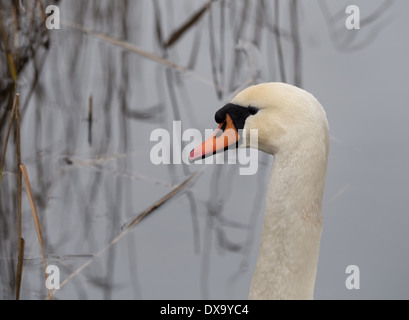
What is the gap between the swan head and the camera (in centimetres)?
134

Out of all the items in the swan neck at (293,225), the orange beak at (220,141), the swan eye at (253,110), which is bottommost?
the swan neck at (293,225)

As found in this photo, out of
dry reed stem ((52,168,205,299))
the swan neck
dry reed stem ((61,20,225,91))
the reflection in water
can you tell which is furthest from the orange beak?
dry reed stem ((61,20,225,91))

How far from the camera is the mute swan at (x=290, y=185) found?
1350 mm

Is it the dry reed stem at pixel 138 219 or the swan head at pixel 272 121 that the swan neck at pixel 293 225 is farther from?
the dry reed stem at pixel 138 219

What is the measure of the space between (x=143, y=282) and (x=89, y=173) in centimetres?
54

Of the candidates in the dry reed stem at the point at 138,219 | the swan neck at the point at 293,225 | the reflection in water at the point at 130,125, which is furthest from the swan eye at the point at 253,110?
the dry reed stem at the point at 138,219

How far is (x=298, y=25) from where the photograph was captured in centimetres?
299

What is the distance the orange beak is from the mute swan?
6 cm

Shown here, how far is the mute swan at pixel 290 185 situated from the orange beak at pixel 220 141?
2.5 inches

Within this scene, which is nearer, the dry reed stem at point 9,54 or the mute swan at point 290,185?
the mute swan at point 290,185

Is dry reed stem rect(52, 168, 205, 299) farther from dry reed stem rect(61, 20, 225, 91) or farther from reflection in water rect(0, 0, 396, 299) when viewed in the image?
dry reed stem rect(61, 20, 225, 91)

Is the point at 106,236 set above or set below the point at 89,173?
below
